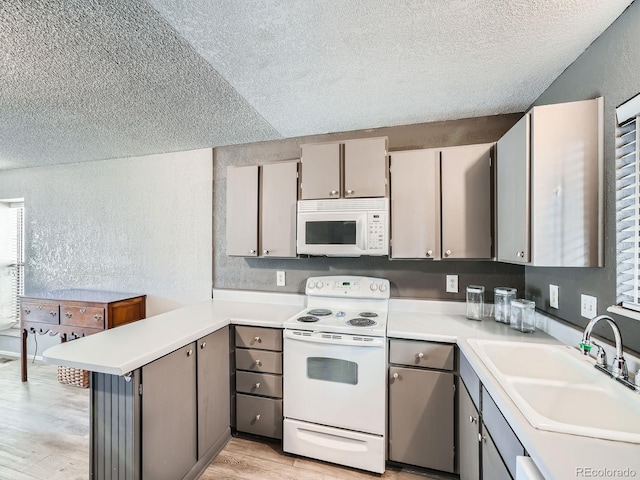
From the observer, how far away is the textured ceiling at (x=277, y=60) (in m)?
1.21

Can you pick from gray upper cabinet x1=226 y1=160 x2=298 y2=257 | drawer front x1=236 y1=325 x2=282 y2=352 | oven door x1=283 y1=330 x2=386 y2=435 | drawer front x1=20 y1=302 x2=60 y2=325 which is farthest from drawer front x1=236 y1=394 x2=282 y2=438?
drawer front x1=20 y1=302 x2=60 y2=325

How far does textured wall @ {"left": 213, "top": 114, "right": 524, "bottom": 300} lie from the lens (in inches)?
86.2

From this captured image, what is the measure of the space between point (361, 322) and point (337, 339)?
0.72 feet

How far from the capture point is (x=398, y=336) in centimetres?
178

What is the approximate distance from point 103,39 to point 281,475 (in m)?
2.57

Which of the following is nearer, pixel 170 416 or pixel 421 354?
pixel 170 416

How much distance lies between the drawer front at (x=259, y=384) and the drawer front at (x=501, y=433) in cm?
125

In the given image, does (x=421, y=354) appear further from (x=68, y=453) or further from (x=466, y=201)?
(x=68, y=453)

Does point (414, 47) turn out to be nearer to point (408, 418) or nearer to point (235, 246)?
point (235, 246)

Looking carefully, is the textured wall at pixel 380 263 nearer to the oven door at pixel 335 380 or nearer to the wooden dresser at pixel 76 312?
the oven door at pixel 335 380

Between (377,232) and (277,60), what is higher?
(277,60)

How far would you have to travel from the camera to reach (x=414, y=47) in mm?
1433

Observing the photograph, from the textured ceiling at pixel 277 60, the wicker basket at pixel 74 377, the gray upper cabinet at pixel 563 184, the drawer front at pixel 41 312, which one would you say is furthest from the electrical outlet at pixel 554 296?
the drawer front at pixel 41 312

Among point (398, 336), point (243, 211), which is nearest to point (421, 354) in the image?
point (398, 336)
